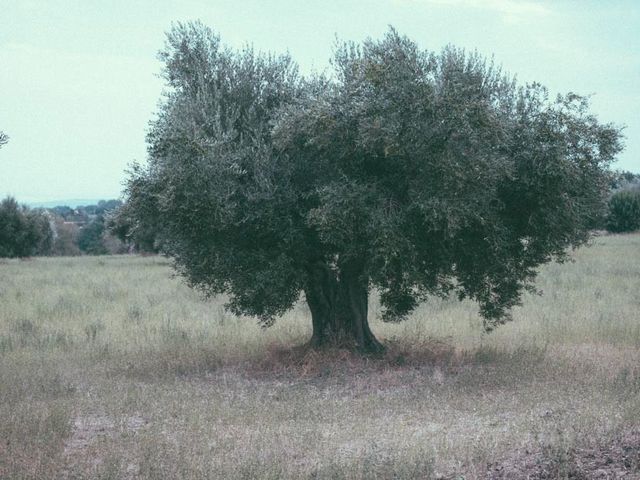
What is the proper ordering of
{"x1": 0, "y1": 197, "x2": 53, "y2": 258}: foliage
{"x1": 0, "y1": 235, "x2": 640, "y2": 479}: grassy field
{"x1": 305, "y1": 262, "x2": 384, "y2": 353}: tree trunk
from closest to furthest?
{"x1": 0, "y1": 235, "x2": 640, "y2": 479}: grassy field
{"x1": 305, "y1": 262, "x2": 384, "y2": 353}: tree trunk
{"x1": 0, "y1": 197, "x2": 53, "y2": 258}: foliage

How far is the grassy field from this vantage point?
812cm

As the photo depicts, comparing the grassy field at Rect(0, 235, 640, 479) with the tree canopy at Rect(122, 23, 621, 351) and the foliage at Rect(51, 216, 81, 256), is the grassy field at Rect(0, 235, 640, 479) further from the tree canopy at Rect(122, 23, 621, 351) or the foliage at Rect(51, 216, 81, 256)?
the foliage at Rect(51, 216, 81, 256)

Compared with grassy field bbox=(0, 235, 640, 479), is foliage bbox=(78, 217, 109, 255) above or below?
above

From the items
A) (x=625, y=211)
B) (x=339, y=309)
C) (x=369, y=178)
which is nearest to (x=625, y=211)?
(x=625, y=211)

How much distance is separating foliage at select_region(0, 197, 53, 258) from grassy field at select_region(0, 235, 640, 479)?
130 feet

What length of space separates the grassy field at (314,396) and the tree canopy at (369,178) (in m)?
1.60

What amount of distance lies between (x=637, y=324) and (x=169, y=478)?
14.5 metres

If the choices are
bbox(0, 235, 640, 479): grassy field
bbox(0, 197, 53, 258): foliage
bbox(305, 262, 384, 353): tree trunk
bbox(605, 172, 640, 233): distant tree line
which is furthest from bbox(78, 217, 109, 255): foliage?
bbox(305, 262, 384, 353): tree trunk

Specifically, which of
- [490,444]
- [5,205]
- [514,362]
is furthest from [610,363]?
[5,205]

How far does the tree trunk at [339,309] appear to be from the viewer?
51.6 feet

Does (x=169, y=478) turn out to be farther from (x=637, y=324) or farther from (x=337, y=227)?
(x=637, y=324)

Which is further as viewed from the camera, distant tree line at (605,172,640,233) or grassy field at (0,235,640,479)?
distant tree line at (605,172,640,233)

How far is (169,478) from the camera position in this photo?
7711 millimetres

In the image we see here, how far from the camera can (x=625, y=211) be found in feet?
224
